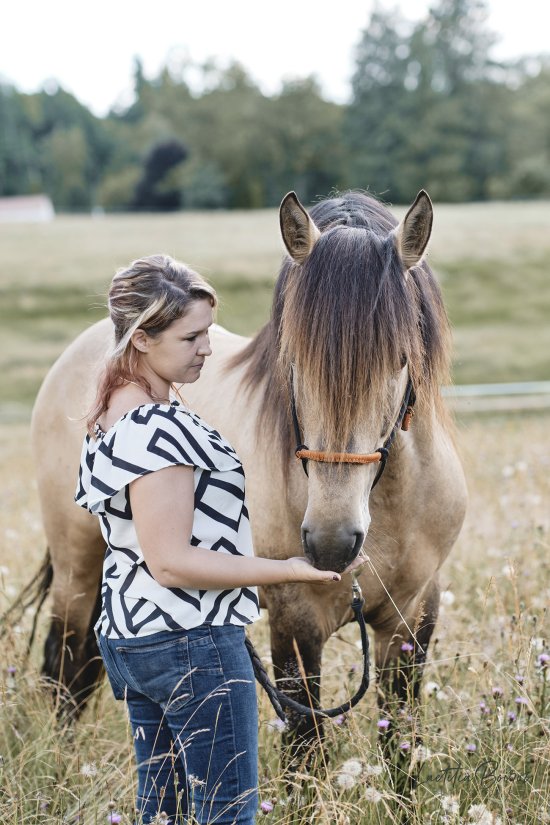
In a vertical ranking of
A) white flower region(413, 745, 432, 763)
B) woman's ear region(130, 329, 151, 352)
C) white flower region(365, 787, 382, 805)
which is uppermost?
woman's ear region(130, 329, 151, 352)

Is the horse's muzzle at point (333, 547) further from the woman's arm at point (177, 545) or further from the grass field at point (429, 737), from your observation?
the grass field at point (429, 737)

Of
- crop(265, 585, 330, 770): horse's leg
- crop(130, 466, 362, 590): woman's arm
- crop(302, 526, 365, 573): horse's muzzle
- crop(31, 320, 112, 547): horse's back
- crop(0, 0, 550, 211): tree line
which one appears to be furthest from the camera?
crop(0, 0, 550, 211): tree line

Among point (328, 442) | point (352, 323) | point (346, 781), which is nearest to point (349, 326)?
point (352, 323)

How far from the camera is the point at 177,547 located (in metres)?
2.03

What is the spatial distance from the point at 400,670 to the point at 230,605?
3.33 ft

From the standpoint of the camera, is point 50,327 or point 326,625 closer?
point 326,625

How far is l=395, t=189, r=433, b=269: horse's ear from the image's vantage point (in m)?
2.38

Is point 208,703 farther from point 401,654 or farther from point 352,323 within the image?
point 401,654

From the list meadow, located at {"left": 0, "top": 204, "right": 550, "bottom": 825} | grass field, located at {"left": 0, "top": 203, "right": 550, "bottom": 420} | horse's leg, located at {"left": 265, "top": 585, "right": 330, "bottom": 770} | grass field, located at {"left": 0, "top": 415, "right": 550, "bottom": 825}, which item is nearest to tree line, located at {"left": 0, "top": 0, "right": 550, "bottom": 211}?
grass field, located at {"left": 0, "top": 203, "right": 550, "bottom": 420}

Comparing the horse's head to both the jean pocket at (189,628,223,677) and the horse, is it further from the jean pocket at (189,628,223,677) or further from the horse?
the jean pocket at (189,628,223,677)

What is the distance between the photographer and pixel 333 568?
7.20 ft

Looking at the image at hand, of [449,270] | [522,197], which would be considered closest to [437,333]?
[449,270]

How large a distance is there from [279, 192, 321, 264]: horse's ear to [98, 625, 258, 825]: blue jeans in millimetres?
1125

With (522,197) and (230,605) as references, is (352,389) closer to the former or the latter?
(230,605)
